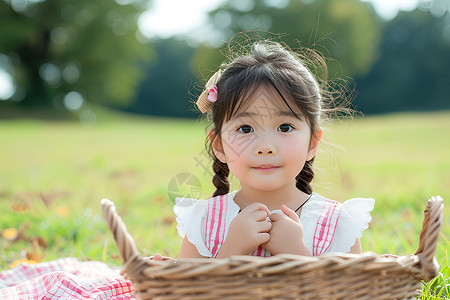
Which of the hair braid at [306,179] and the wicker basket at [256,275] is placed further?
the hair braid at [306,179]

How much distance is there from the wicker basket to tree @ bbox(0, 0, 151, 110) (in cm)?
1903

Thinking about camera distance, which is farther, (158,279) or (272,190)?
(272,190)

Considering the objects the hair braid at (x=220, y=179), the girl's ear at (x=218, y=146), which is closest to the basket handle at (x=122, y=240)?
the girl's ear at (x=218, y=146)

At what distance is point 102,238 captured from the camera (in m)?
2.79

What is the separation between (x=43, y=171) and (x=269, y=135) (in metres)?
4.85

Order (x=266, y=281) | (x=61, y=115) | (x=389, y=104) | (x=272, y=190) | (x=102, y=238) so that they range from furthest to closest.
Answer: (x=389, y=104) → (x=61, y=115) → (x=102, y=238) → (x=272, y=190) → (x=266, y=281)

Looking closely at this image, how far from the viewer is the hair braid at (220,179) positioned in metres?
1.96

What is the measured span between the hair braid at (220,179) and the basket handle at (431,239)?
84cm

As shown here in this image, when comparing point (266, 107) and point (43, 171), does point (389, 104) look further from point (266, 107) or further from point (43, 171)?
point (266, 107)

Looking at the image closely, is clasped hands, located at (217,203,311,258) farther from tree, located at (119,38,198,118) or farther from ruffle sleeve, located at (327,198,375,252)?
tree, located at (119,38,198,118)

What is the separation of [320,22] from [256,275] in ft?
82.9

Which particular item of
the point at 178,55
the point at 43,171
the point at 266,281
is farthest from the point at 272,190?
the point at 178,55

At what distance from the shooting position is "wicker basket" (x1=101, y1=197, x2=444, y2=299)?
1.16 metres

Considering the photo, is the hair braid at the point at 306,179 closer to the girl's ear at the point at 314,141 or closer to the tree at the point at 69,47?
the girl's ear at the point at 314,141
